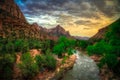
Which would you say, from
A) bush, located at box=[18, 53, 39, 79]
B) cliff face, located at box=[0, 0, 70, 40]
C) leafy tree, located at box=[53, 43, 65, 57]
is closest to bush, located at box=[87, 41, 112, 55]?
leafy tree, located at box=[53, 43, 65, 57]

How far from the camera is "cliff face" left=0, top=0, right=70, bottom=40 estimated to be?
3926cm

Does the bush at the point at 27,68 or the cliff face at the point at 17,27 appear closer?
the bush at the point at 27,68

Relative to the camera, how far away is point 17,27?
43.9 meters

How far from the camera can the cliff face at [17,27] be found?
39.3 m

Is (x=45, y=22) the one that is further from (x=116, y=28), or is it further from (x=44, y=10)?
(x=116, y=28)

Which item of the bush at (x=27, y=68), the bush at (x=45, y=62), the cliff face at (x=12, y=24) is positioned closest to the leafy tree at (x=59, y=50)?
the bush at (x=45, y=62)

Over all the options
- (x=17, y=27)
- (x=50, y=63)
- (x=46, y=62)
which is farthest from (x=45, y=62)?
(x=17, y=27)

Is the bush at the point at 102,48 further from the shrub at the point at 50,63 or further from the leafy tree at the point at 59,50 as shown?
the leafy tree at the point at 59,50

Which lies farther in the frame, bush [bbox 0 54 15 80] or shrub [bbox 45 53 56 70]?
shrub [bbox 45 53 56 70]

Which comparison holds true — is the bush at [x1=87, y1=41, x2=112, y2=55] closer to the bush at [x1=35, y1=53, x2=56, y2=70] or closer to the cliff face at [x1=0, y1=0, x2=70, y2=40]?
the bush at [x1=35, y1=53, x2=56, y2=70]

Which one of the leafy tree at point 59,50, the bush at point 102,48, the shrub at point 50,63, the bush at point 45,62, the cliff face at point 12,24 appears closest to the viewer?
the bush at point 102,48

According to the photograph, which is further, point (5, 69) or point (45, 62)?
point (45, 62)

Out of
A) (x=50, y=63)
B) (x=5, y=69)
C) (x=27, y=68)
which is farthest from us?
(x=50, y=63)

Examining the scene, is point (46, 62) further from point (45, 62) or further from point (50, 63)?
point (50, 63)
